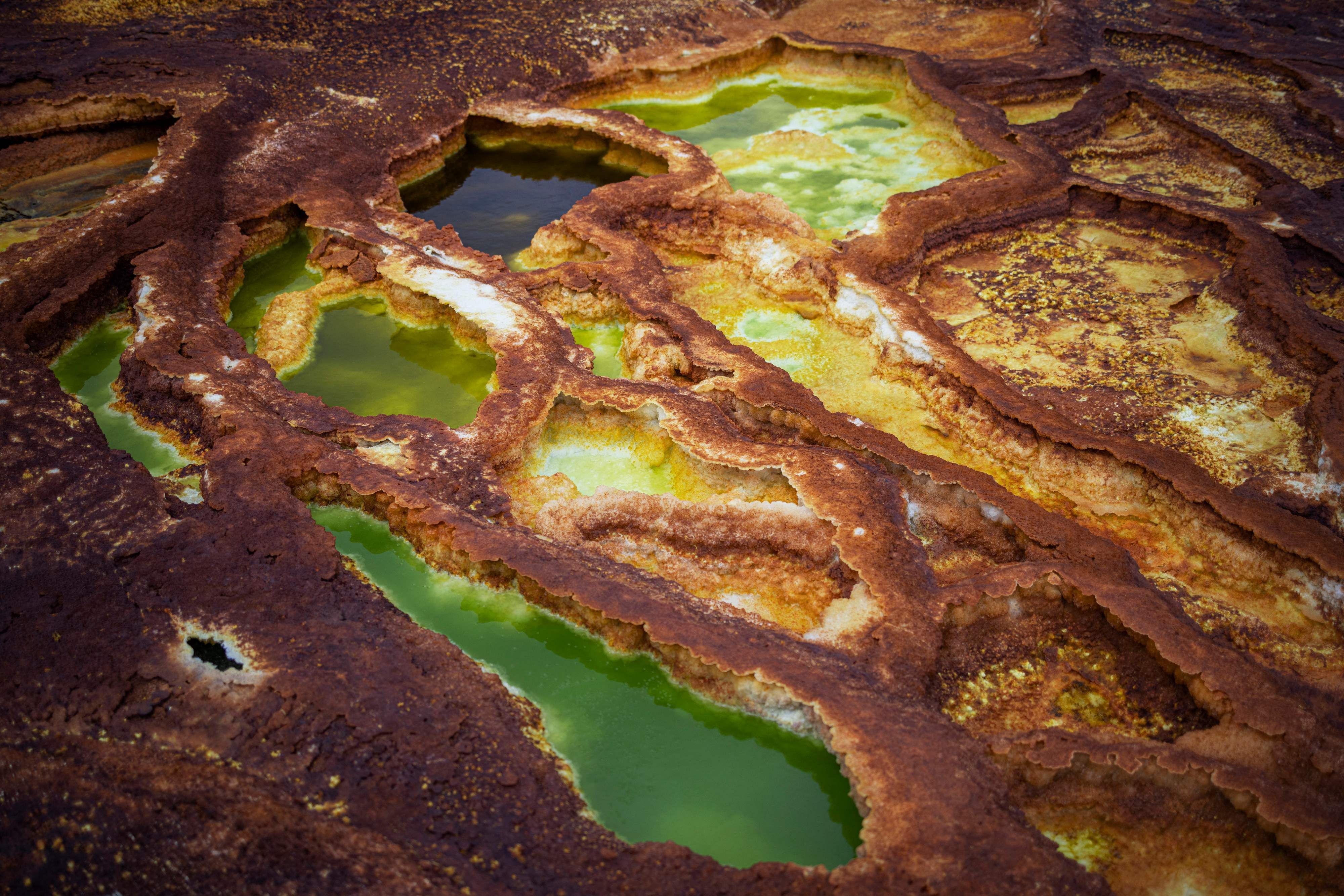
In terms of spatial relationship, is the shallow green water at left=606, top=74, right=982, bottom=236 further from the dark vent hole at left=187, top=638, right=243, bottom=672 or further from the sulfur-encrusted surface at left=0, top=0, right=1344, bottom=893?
the dark vent hole at left=187, top=638, right=243, bottom=672

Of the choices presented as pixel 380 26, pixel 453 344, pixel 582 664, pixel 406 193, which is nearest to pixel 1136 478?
pixel 582 664

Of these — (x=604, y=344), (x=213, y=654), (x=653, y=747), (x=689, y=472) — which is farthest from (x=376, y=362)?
(x=653, y=747)

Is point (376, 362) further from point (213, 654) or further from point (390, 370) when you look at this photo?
point (213, 654)

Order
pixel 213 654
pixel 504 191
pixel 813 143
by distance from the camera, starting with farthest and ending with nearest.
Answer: pixel 813 143 → pixel 504 191 → pixel 213 654

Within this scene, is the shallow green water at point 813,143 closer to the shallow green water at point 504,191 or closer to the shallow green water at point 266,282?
the shallow green water at point 504,191

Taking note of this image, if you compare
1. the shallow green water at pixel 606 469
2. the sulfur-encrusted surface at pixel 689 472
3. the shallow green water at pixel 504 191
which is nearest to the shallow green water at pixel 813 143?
the sulfur-encrusted surface at pixel 689 472

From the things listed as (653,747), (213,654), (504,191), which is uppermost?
(213,654)
